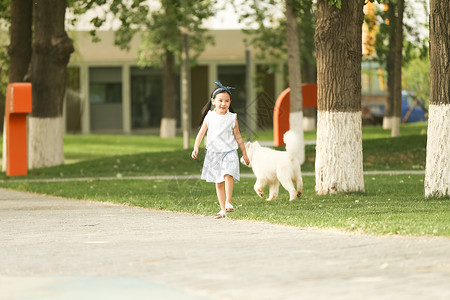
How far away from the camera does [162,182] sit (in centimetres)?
2038

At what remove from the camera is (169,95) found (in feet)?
151

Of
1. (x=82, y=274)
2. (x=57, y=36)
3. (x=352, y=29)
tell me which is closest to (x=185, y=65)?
(x=57, y=36)

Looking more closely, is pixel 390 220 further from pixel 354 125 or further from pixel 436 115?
pixel 354 125

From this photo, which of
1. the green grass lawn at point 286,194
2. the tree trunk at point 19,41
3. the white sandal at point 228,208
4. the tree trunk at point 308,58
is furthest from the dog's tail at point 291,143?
the tree trunk at point 308,58

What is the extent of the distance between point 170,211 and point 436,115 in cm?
410

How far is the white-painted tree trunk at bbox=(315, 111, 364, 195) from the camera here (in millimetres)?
15289

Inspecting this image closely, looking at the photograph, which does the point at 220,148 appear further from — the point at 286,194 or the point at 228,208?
the point at 286,194

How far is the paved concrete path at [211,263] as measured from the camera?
6.78m

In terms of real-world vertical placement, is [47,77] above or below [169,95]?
above

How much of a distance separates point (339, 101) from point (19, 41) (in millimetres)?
13279

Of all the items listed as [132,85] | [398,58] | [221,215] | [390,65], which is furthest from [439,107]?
[132,85]

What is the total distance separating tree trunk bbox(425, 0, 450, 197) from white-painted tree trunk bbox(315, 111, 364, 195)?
1456 mm

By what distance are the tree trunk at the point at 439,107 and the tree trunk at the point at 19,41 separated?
1435 cm

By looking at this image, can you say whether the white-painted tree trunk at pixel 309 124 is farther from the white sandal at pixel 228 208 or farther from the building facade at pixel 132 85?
the white sandal at pixel 228 208
